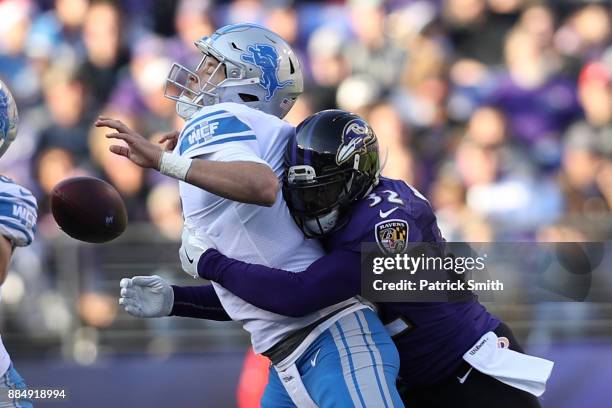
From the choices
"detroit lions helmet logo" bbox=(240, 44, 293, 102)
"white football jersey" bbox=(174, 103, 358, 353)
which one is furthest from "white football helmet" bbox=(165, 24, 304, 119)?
"white football jersey" bbox=(174, 103, 358, 353)

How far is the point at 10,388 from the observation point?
3.88 m

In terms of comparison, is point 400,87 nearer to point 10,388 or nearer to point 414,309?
point 414,309

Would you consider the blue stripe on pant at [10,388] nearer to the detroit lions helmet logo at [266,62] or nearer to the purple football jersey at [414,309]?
the purple football jersey at [414,309]

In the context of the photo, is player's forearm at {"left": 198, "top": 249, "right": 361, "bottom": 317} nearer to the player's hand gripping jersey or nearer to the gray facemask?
the player's hand gripping jersey

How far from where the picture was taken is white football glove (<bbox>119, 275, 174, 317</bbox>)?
167 inches

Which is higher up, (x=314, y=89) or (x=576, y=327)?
(x=314, y=89)

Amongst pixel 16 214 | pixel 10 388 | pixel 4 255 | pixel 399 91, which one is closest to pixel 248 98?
pixel 16 214

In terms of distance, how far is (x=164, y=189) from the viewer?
24.7 ft

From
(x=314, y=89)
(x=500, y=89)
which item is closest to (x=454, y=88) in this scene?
(x=500, y=89)

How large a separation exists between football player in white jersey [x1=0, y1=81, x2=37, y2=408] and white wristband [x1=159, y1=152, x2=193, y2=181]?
0.46m

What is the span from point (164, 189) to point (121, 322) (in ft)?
3.33

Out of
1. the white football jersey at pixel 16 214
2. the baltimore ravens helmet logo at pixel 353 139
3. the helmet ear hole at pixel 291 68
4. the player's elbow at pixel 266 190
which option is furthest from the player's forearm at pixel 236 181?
the helmet ear hole at pixel 291 68

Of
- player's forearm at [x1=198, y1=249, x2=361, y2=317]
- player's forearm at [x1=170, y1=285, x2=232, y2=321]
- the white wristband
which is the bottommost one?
player's forearm at [x1=170, y1=285, x2=232, y2=321]

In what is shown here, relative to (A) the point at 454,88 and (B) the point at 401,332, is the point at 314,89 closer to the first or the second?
(A) the point at 454,88
